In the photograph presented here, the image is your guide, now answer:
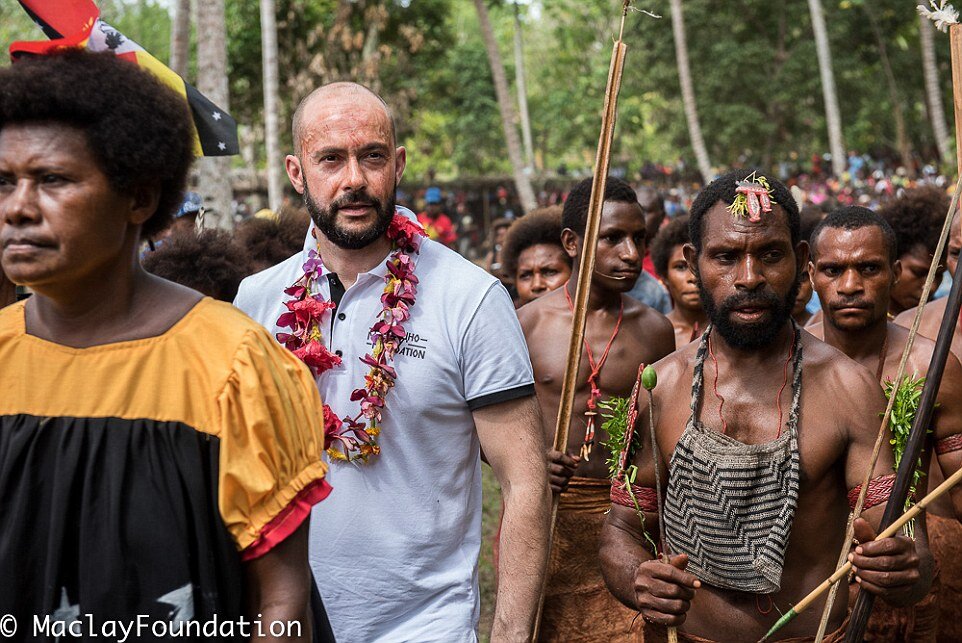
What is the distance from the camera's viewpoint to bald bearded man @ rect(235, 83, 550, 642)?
12.5 feet

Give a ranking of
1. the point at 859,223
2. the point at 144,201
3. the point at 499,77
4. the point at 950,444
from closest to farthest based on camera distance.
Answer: the point at 144,201 → the point at 950,444 → the point at 859,223 → the point at 499,77

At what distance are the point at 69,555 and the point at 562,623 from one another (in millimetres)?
4188

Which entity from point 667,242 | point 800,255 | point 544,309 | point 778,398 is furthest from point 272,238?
point 667,242

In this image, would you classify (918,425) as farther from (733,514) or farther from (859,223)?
(859,223)

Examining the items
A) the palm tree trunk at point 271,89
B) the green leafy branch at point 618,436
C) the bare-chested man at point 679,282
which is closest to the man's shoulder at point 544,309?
the bare-chested man at point 679,282

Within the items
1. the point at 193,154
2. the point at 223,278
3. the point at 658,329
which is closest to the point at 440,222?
the point at 658,329

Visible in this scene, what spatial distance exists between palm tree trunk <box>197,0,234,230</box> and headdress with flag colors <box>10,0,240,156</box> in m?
8.08

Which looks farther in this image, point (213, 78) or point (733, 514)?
point (213, 78)

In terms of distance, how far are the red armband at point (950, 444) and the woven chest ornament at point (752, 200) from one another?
1421mm

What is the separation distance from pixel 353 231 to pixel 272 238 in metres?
2.64

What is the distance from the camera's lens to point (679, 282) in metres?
8.38

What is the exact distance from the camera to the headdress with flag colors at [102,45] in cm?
274

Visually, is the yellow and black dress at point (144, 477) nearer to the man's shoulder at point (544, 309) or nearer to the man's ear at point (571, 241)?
the man's shoulder at point (544, 309)

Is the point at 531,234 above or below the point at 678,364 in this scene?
above
